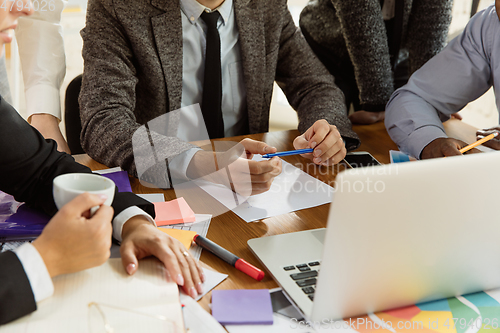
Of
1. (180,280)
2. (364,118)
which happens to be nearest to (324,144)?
(364,118)

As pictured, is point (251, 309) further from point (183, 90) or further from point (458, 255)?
point (183, 90)

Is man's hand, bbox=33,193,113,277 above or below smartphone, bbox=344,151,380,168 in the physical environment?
above

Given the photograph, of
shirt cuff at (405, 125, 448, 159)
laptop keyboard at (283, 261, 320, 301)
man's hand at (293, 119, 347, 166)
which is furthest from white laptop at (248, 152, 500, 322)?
shirt cuff at (405, 125, 448, 159)

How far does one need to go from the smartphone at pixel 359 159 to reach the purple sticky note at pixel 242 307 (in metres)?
0.58

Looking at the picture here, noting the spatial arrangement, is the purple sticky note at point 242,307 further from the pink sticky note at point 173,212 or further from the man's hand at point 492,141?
the man's hand at point 492,141

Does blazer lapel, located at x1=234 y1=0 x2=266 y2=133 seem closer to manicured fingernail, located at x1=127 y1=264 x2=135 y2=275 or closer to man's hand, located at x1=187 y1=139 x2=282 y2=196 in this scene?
man's hand, located at x1=187 y1=139 x2=282 y2=196

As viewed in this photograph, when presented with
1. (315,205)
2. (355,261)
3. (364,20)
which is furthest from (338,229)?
(364,20)

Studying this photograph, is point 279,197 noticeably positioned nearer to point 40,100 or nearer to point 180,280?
point 180,280

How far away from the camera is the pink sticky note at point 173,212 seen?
0.74m

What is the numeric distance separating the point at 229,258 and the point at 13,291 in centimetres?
29

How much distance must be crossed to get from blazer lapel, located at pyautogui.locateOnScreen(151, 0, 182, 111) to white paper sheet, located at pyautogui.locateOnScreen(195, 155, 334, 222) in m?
0.41

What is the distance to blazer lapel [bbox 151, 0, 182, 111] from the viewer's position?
3.71ft

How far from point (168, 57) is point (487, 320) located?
3.23ft

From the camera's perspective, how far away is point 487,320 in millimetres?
526
